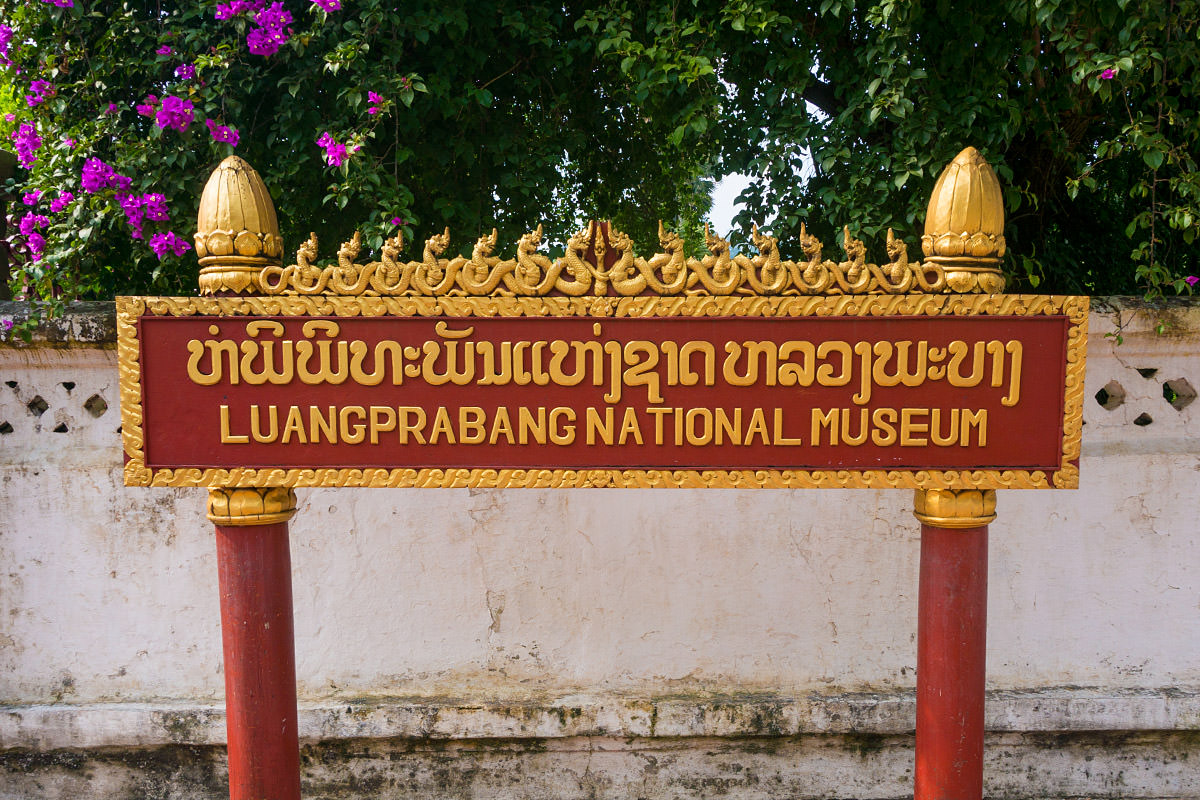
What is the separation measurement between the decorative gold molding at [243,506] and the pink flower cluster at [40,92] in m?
1.69

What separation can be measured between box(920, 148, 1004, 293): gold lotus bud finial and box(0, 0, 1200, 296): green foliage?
77 cm

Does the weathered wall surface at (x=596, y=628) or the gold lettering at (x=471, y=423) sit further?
the weathered wall surface at (x=596, y=628)

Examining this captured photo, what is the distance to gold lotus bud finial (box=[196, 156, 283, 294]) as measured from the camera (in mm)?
1711

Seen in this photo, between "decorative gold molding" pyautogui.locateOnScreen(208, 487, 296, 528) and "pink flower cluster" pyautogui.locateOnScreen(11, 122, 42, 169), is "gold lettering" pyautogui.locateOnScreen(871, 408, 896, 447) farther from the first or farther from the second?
"pink flower cluster" pyautogui.locateOnScreen(11, 122, 42, 169)

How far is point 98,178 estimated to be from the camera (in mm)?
2551

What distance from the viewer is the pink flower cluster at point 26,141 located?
262 cm

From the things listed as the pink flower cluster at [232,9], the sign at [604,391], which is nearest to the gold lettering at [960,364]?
the sign at [604,391]

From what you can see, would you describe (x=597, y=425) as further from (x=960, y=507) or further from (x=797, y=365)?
(x=960, y=507)

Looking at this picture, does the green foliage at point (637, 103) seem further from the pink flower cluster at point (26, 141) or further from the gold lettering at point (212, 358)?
the gold lettering at point (212, 358)

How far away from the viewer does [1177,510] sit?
2.57 meters

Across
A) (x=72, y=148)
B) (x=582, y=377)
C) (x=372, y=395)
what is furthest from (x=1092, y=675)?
(x=72, y=148)

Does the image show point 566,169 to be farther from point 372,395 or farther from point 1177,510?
point 1177,510

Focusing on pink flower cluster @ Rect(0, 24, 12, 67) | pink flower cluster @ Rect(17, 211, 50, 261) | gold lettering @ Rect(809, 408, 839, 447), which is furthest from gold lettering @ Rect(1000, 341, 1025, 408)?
pink flower cluster @ Rect(0, 24, 12, 67)

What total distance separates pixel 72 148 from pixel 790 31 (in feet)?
7.49
